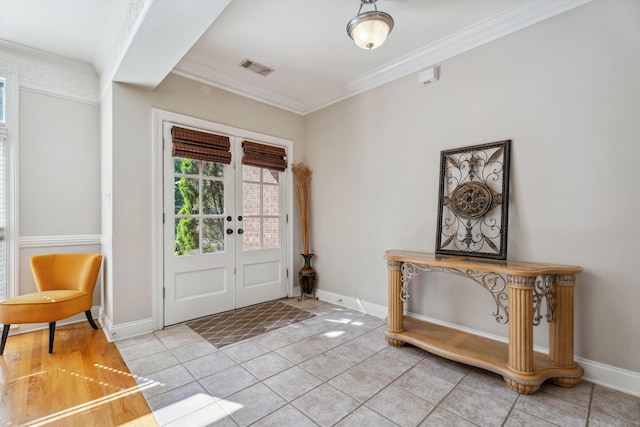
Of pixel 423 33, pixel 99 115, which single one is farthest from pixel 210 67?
pixel 423 33

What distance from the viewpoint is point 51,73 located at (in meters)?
3.07

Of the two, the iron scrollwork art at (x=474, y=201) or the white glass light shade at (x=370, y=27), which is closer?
the white glass light shade at (x=370, y=27)

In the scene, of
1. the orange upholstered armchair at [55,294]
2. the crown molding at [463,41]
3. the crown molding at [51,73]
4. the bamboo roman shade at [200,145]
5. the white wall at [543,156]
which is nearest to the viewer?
the white wall at [543,156]

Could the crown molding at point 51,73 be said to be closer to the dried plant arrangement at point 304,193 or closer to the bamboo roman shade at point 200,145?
Answer: the bamboo roman shade at point 200,145

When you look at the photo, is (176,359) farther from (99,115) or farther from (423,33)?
(423,33)

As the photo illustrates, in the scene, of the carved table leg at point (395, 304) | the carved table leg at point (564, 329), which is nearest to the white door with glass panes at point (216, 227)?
the carved table leg at point (395, 304)

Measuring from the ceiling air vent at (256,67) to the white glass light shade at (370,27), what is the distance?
1.46 metres

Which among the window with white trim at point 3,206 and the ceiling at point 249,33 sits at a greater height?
the ceiling at point 249,33

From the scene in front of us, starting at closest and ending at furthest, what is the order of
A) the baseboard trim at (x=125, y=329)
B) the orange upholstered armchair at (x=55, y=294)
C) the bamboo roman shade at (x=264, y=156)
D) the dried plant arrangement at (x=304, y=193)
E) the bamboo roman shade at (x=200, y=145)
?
1. the orange upholstered armchair at (x=55, y=294)
2. the baseboard trim at (x=125, y=329)
3. the bamboo roman shade at (x=200, y=145)
4. the bamboo roman shade at (x=264, y=156)
5. the dried plant arrangement at (x=304, y=193)

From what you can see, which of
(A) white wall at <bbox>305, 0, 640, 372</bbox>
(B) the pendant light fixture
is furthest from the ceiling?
(B) the pendant light fixture

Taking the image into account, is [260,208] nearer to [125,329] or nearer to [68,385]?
[125,329]

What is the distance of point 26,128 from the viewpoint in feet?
9.66

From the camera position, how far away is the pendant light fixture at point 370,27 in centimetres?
202

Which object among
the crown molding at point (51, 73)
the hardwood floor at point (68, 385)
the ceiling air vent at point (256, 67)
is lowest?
the hardwood floor at point (68, 385)
